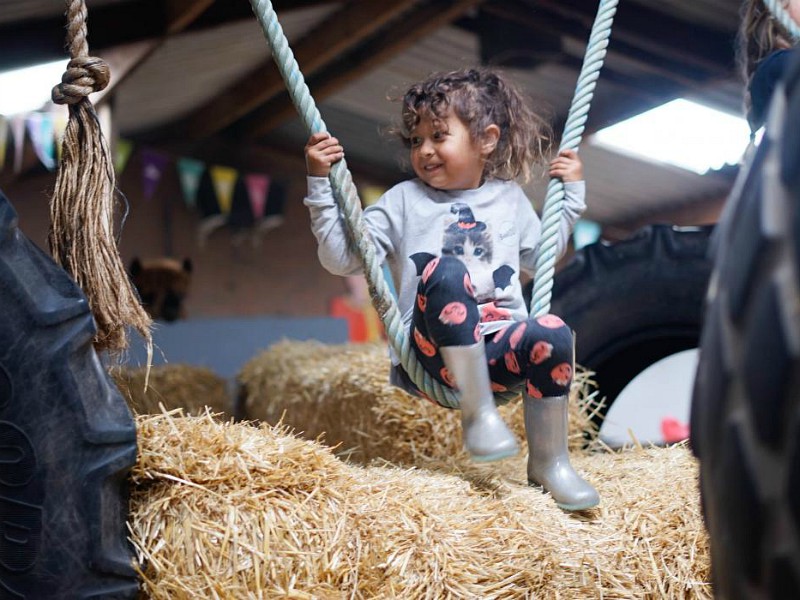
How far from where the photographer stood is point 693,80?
16.2 ft

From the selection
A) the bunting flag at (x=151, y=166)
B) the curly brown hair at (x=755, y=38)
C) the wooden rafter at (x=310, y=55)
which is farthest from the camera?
the bunting flag at (x=151, y=166)

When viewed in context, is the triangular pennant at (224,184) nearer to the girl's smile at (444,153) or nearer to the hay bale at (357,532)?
the girl's smile at (444,153)

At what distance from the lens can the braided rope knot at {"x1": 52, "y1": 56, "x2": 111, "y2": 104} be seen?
1210 millimetres

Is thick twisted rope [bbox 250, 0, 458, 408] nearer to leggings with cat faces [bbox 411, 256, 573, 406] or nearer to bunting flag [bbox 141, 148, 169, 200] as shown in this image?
leggings with cat faces [bbox 411, 256, 573, 406]

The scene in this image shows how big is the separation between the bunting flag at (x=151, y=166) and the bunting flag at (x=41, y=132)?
6.84ft

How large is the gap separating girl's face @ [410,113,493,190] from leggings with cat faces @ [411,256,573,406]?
0.85ft

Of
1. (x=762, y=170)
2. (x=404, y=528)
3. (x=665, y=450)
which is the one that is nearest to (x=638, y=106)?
(x=665, y=450)

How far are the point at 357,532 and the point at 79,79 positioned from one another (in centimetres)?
70

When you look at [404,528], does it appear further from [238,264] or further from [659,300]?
[238,264]

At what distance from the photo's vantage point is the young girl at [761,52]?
1446mm

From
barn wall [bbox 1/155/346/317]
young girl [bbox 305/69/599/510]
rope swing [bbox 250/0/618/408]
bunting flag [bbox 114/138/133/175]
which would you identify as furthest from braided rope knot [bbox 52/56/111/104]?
barn wall [bbox 1/155/346/317]

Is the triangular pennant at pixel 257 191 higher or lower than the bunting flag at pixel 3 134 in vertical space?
lower

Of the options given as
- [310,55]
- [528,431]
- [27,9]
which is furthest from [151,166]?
[528,431]

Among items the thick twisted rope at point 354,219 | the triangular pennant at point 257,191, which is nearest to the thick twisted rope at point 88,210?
the thick twisted rope at point 354,219
